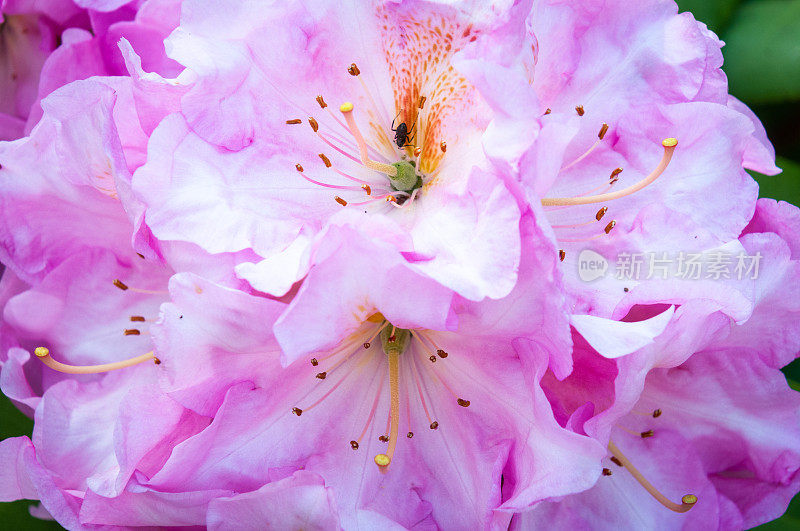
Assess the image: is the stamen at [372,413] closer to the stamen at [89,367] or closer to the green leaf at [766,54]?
the stamen at [89,367]

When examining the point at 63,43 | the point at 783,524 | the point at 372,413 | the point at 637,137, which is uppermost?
the point at 63,43

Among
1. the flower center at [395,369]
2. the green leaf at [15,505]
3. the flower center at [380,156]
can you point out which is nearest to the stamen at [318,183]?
the flower center at [380,156]

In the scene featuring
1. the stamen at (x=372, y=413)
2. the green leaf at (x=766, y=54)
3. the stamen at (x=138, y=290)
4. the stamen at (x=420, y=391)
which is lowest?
the stamen at (x=420, y=391)

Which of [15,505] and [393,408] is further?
[15,505]

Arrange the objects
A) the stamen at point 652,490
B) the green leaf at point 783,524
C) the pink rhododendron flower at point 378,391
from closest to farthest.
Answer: the pink rhododendron flower at point 378,391
the stamen at point 652,490
the green leaf at point 783,524

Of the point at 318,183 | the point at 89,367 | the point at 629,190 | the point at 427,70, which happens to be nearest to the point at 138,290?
the point at 89,367

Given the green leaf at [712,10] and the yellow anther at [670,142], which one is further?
the green leaf at [712,10]

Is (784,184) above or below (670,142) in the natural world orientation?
below

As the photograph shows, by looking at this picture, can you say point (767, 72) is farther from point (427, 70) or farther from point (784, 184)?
point (427, 70)
